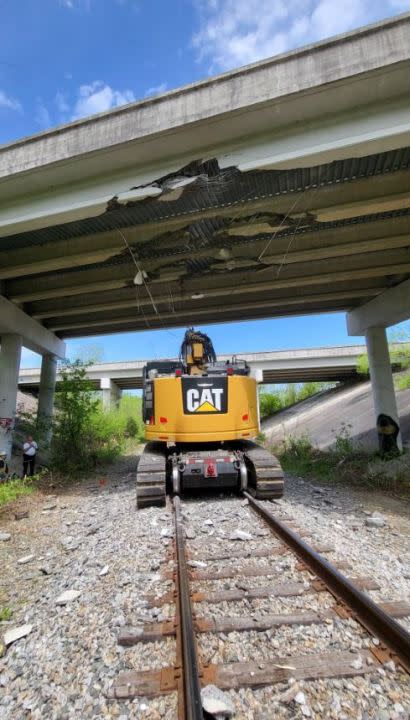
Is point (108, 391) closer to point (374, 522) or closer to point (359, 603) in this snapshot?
point (374, 522)

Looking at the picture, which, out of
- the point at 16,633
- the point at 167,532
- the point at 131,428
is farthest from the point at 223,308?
the point at 131,428

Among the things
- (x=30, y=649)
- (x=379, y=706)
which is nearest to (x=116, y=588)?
(x=30, y=649)

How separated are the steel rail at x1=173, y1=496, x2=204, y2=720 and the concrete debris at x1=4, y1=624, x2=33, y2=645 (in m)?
1.23

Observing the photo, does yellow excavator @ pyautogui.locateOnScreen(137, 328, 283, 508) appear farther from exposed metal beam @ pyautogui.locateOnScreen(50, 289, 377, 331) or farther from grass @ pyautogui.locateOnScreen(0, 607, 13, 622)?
exposed metal beam @ pyautogui.locateOnScreen(50, 289, 377, 331)

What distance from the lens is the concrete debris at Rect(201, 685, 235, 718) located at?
1886 millimetres

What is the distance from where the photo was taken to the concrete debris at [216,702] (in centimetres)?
189

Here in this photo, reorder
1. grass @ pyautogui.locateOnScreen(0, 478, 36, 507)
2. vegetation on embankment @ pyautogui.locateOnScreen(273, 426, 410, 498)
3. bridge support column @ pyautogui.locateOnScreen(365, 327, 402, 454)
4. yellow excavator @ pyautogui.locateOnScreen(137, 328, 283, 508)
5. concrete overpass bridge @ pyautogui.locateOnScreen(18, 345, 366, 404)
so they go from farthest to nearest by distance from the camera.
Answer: concrete overpass bridge @ pyautogui.locateOnScreen(18, 345, 366, 404)
bridge support column @ pyautogui.locateOnScreen(365, 327, 402, 454)
vegetation on embankment @ pyautogui.locateOnScreen(273, 426, 410, 498)
grass @ pyautogui.locateOnScreen(0, 478, 36, 507)
yellow excavator @ pyautogui.locateOnScreen(137, 328, 283, 508)

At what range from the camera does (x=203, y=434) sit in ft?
21.7

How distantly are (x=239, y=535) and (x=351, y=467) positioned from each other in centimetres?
696

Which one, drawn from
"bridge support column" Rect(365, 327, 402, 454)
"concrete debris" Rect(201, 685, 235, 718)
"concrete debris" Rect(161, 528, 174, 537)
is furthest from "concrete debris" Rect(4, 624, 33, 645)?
"bridge support column" Rect(365, 327, 402, 454)

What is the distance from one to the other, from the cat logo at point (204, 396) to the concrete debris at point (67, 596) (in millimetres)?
3633

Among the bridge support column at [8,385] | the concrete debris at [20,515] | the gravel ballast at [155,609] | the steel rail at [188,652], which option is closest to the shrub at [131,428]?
the bridge support column at [8,385]

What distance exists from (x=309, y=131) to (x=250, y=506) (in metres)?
6.08

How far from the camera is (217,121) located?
545cm
